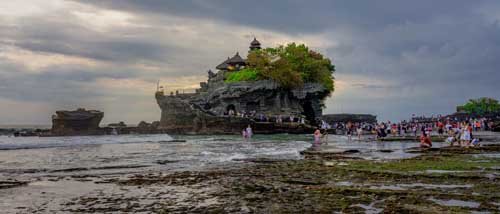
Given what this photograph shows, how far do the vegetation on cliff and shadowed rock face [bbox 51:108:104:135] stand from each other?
28339mm

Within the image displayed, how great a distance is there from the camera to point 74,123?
94812 mm

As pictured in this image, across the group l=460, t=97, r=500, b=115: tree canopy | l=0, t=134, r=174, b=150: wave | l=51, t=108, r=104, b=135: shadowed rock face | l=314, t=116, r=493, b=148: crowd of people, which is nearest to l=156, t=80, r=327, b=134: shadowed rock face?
l=0, t=134, r=174, b=150: wave

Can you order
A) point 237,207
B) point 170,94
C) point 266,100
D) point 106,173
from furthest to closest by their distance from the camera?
point 170,94 → point 266,100 → point 106,173 → point 237,207

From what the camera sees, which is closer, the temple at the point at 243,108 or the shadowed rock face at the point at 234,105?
the temple at the point at 243,108

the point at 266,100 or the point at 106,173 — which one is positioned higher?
the point at 266,100

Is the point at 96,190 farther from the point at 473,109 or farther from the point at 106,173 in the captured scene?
the point at 473,109

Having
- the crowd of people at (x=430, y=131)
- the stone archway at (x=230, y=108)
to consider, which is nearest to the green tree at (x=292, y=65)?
the stone archway at (x=230, y=108)

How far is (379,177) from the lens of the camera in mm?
17469

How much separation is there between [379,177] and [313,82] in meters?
74.7

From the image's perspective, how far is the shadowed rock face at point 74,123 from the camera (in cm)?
9400

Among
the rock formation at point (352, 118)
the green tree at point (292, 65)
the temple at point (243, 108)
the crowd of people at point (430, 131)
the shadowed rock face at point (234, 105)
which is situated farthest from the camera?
the rock formation at point (352, 118)

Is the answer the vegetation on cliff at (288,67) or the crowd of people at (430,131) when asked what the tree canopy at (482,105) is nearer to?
the crowd of people at (430,131)

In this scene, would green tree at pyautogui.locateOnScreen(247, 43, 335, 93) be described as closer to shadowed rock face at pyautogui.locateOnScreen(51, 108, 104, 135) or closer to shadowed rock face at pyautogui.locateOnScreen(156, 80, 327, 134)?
shadowed rock face at pyautogui.locateOnScreen(156, 80, 327, 134)

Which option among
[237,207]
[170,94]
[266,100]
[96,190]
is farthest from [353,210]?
[170,94]
